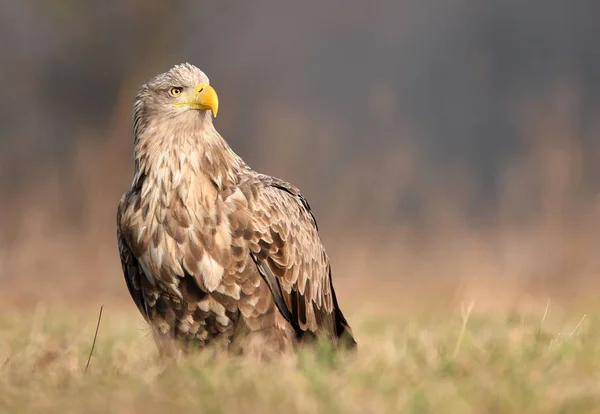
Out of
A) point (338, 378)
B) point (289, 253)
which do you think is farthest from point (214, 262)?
point (338, 378)

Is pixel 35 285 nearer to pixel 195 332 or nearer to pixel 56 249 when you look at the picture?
pixel 56 249

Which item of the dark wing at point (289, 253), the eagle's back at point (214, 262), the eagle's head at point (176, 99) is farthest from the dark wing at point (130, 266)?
the dark wing at point (289, 253)

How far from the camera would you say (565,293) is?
9.58 m

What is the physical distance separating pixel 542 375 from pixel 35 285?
7.29 m

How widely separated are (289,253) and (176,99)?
3.48 ft

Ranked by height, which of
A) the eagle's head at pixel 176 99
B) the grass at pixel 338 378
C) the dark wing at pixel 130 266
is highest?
the eagle's head at pixel 176 99

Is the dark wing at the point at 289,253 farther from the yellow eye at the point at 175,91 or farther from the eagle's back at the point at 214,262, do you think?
the yellow eye at the point at 175,91

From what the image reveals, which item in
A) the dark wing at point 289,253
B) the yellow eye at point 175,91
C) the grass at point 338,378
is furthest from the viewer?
the yellow eye at point 175,91

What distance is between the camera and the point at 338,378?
3828 millimetres

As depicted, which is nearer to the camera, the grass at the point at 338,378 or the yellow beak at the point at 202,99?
the grass at the point at 338,378

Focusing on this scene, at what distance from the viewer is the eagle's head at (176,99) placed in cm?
532

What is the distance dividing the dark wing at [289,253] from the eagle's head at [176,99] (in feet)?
1.57

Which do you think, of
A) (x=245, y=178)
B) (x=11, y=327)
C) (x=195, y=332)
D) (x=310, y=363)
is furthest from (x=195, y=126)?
(x=11, y=327)

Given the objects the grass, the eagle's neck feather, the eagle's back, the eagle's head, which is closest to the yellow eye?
the eagle's head
